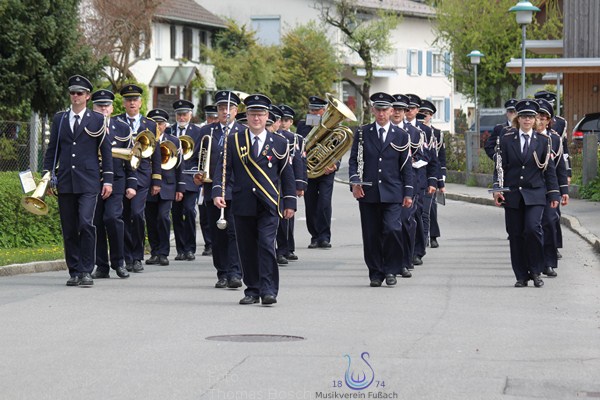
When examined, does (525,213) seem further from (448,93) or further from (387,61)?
(448,93)

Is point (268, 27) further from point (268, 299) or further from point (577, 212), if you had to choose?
point (268, 299)

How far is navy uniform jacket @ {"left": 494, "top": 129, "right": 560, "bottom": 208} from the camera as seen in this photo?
1484cm

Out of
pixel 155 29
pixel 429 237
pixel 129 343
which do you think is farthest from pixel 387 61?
pixel 129 343

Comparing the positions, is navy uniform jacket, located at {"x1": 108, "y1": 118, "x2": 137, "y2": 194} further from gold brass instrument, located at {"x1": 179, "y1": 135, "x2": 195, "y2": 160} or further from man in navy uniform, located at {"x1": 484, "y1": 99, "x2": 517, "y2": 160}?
man in navy uniform, located at {"x1": 484, "y1": 99, "x2": 517, "y2": 160}

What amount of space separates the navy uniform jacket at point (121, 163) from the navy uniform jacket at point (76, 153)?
0.94 metres

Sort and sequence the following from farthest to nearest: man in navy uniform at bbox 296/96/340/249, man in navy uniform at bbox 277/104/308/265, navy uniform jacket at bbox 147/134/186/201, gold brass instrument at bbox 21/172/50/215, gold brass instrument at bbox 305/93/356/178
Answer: man in navy uniform at bbox 296/96/340/249, gold brass instrument at bbox 305/93/356/178, navy uniform jacket at bbox 147/134/186/201, man in navy uniform at bbox 277/104/308/265, gold brass instrument at bbox 21/172/50/215

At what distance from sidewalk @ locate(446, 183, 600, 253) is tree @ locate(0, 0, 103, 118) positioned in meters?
9.42

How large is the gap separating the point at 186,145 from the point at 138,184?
1661 millimetres

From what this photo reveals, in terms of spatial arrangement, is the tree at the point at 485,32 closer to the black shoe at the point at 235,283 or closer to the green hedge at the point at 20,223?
the green hedge at the point at 20,223

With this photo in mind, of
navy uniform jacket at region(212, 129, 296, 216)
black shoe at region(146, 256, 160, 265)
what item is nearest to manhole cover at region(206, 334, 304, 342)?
navy uniform jacket at region(212, 129, 296, 216)

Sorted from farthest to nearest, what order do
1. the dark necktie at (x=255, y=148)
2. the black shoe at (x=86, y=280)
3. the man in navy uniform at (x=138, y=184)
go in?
the man in navy uniform at (x=138, y=184), the black shoe at (x=86, y=280), the dark necktie at (x=255, y=148)

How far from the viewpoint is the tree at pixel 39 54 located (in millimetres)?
25188

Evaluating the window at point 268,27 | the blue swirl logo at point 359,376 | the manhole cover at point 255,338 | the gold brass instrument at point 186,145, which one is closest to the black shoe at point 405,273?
the gold brass instrument at point 186,145

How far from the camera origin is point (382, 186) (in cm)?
1479
